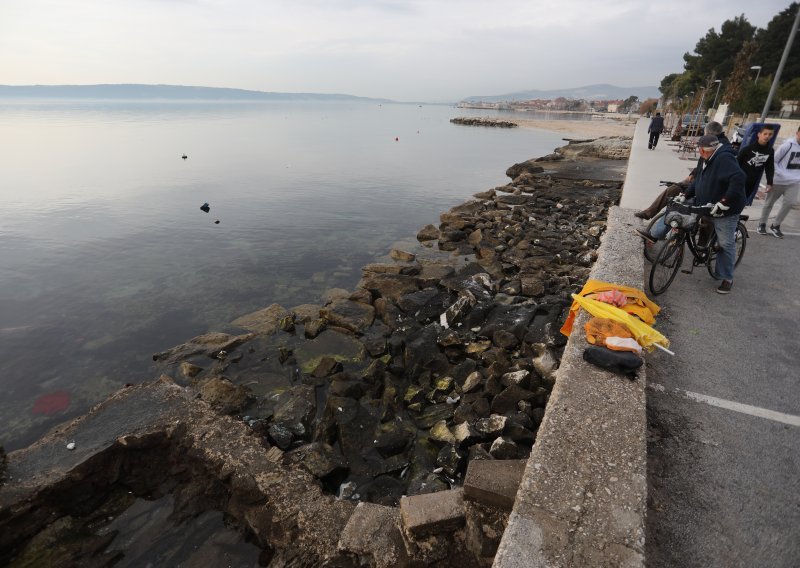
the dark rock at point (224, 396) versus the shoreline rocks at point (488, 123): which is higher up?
the dark rock at point (224, 396)

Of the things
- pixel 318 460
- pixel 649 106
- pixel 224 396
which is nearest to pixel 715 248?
pixel 318 460

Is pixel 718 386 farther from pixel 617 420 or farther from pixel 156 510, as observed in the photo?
pixel 156 510

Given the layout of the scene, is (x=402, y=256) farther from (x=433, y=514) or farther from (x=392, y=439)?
(x=433, y=514)

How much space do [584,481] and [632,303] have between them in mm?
2944

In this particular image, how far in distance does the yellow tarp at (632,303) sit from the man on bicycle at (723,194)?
183cm

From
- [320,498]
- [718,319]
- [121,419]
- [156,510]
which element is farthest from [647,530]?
[121,419]

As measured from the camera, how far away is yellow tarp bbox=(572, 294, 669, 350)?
15.0 feet

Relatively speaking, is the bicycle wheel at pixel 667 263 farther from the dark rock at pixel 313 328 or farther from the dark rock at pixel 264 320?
the dark rock at pixel 264 320

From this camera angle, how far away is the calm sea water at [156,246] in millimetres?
8977

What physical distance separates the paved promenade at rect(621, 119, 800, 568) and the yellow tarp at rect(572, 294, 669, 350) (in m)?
0.32

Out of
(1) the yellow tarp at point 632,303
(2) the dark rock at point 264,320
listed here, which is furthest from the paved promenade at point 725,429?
(2) the dark rock at point 264,320

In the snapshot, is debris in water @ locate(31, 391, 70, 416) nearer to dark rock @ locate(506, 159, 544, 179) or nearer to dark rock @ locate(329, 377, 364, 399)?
dark rock @ locate(329, 377, 364, 399)

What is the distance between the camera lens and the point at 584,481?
3.05m

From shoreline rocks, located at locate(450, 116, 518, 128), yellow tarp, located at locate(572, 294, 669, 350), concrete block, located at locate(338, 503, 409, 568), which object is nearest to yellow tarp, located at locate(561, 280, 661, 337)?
yellow tarp, located at locate(572, 294, 669, 350)
